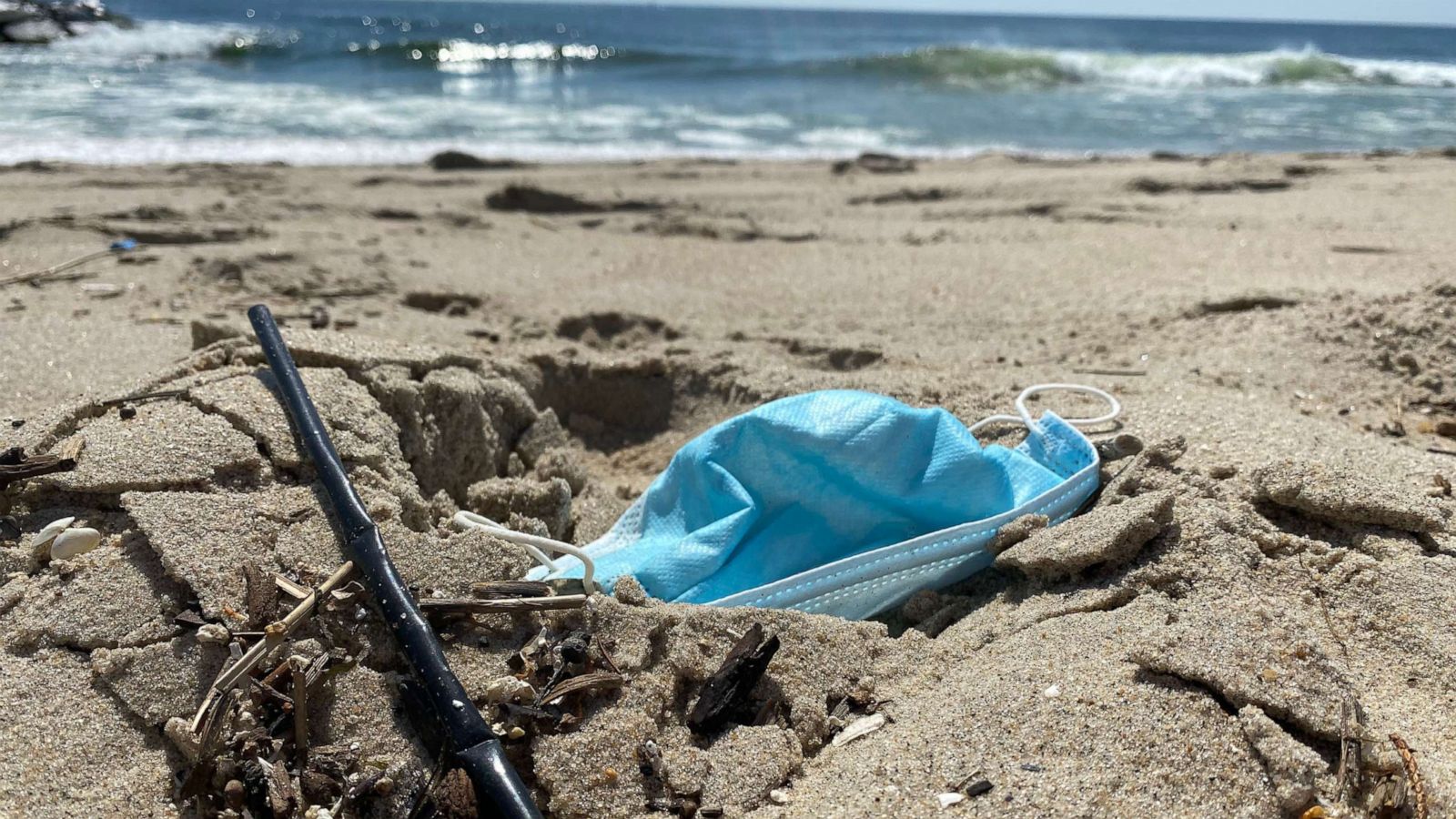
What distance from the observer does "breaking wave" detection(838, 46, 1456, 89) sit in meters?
16.9

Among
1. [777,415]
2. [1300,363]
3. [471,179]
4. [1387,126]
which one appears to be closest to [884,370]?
[777,415]

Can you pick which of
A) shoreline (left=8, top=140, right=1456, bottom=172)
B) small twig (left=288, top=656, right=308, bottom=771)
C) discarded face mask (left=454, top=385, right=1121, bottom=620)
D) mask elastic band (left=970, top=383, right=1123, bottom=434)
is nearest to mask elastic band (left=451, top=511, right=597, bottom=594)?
discarded face mask (left=454, top=385, right=1121, bottom=620)

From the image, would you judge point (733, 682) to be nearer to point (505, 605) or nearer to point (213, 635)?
point (505, 605)

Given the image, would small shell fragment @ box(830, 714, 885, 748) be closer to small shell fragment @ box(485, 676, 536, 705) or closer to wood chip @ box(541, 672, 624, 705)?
wood chip @ box(541, 672, 624, 705)

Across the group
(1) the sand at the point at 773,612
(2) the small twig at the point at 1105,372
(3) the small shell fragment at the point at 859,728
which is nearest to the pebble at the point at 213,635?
(1) the sand at the point at 773,612

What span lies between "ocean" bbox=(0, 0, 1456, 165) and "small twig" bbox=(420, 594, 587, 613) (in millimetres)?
7297

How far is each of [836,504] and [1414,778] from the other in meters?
1.08

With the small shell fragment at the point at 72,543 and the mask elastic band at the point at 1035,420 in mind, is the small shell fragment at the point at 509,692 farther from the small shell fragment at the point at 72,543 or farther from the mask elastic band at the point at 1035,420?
the mask elastic band at the point at 1035,420

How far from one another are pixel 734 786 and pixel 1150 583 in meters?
0.83

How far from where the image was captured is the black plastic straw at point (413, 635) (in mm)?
1382

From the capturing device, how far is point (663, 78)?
52.0ft

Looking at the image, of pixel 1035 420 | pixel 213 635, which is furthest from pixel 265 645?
pixel 1035 420

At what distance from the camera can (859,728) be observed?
1.57 meters

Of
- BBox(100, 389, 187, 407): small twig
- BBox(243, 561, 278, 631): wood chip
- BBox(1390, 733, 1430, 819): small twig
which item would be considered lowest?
BBox(1390, 733, 1430, 819): small twig
